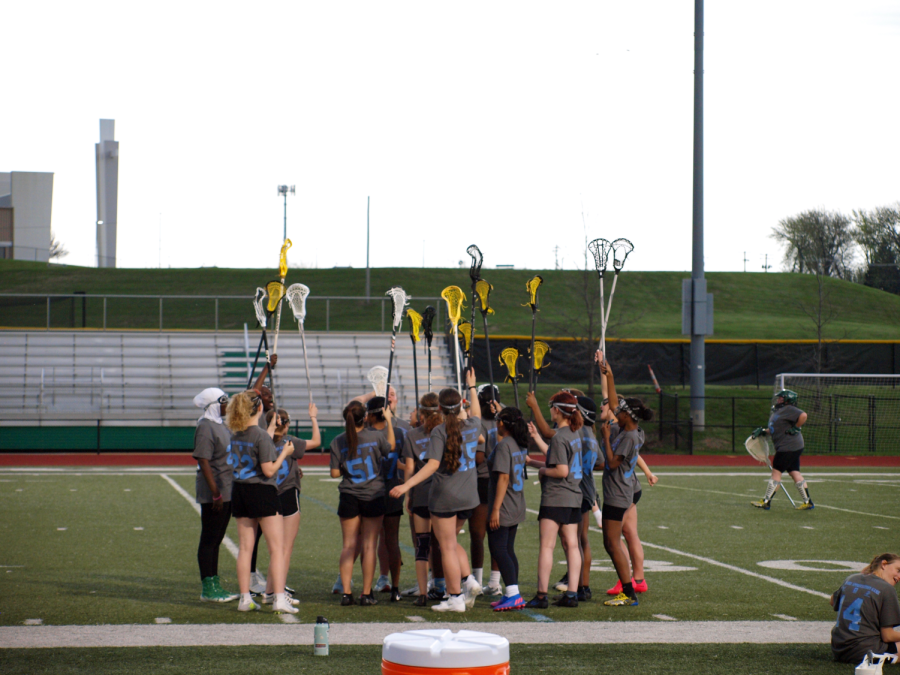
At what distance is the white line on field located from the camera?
10558 millimetres

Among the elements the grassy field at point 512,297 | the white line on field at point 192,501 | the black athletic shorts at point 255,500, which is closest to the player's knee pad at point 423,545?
the black athletic shorts at point 255,500

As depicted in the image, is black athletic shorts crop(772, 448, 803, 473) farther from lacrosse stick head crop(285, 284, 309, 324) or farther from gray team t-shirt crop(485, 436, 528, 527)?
lacrosse stick head crop(285, 284, 309, 324)

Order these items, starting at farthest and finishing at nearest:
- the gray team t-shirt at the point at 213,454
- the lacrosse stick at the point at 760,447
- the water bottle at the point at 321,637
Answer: the lacrosse stick at the point at 760,447 < the gray team t-shirt at the point at 213,454 < the water bottle at the point at 321,637

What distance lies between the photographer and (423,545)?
7.99 meters

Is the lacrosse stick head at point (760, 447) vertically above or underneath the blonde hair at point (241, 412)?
underneath

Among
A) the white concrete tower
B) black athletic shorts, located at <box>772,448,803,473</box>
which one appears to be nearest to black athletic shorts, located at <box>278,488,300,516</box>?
black athletic shorts, located at <box>772,448,803,473</box>

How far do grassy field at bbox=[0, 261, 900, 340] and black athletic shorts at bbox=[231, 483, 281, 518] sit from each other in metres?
37.2

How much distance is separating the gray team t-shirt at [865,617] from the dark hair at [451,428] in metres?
2.93

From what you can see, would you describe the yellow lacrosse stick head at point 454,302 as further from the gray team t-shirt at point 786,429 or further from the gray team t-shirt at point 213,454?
the gray team t-shirt at point 786,429

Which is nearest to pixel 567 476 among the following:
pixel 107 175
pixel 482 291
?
pixel 482 291

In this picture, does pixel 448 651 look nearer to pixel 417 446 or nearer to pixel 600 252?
pixel 417 446

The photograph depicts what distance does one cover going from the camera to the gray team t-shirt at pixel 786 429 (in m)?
14.2

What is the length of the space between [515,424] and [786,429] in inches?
318

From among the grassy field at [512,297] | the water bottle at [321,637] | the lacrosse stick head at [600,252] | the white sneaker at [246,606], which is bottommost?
the white sneaker at [246,606]
